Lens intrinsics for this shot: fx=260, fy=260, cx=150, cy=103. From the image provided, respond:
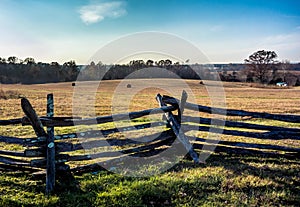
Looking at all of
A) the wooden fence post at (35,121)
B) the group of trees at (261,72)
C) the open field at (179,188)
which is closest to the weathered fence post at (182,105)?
the open field at (179,188)

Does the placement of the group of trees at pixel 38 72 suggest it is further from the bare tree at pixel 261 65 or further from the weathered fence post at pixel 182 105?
the weathered fence post at pixel 182 105

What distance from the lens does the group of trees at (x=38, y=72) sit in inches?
2237

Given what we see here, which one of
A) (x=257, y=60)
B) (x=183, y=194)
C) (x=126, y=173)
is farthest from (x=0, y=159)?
(x=257, y=60)

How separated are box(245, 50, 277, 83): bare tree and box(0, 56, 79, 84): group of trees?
4445 centimetres

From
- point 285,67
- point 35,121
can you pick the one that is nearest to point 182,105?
point 35,121

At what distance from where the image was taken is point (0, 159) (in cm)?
514

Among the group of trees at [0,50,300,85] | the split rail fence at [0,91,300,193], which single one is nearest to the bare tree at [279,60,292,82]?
the group of trees at [0,50,300,85]

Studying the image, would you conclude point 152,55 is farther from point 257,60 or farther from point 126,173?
point 257,60

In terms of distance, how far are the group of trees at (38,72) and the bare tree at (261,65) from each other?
4445 centimetres

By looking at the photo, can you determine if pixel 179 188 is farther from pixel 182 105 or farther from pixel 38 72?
pixel 38 72

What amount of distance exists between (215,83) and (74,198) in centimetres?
5332

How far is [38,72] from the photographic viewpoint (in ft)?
193

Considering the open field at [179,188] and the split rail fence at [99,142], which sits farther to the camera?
the split rail fence at [99,142]

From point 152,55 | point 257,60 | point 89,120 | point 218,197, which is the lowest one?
point 218,197
